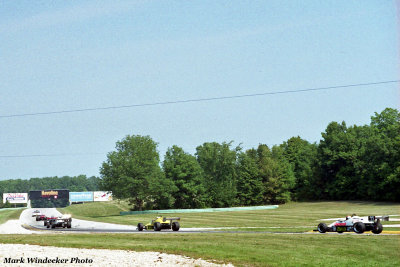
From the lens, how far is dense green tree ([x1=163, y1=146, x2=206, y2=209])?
106500 mm

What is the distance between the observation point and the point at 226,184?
4582 inches

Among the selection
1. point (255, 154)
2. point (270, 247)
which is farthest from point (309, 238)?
point (255, 154)

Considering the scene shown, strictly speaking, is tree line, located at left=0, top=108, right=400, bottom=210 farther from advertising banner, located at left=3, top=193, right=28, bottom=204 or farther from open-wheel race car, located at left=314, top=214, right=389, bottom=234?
advertising banner, located at left=3, top=193, right=28, bottom=204

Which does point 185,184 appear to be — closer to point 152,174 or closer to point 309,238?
point 152,174

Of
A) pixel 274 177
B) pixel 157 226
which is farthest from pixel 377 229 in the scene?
pixel 274 177

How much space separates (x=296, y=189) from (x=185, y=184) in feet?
112

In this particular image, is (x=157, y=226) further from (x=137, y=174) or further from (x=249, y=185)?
(x=249, y=185)

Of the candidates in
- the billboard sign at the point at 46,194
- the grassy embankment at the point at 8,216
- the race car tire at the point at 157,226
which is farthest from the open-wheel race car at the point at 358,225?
the billboard sign at the point at 46,194

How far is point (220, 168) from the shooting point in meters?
126

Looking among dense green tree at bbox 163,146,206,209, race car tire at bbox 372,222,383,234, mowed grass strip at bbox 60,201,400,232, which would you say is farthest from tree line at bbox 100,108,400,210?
race car tire at bbox 372,222,383,234

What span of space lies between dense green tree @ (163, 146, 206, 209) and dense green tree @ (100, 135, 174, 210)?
4.95 metres

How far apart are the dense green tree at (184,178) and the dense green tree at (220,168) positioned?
583 cm

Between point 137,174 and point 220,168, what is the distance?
3511 centimetres

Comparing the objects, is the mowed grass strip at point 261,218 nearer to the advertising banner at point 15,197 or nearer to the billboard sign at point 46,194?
the billboard sign at point 46,194
